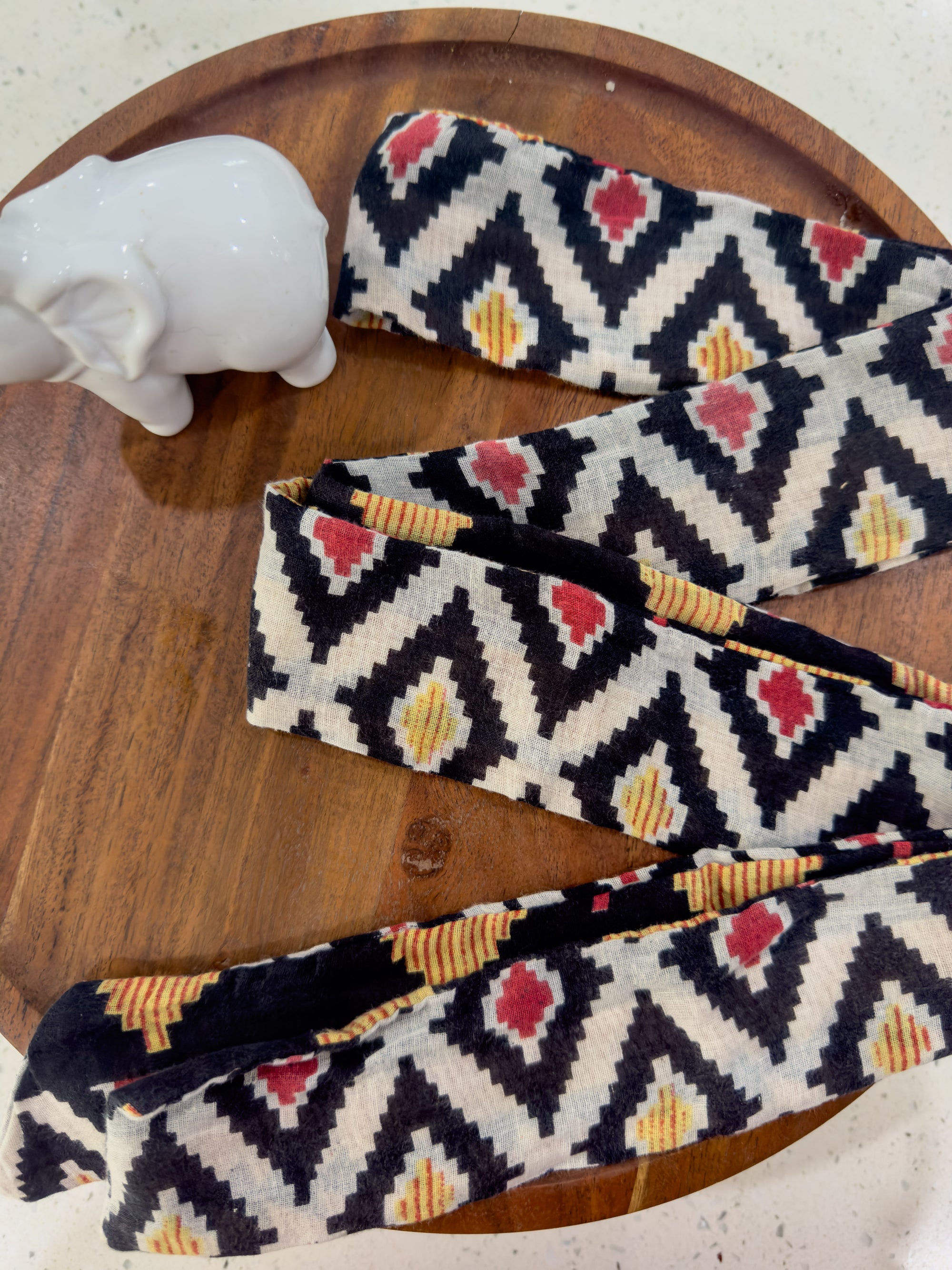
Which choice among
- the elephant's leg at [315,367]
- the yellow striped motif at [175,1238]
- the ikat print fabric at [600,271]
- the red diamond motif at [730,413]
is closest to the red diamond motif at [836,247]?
the ikat print fabric at [600,271]

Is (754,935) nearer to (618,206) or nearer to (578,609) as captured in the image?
(578,609)

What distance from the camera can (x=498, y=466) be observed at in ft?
1.85

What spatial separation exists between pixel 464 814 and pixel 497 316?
1.12 ft

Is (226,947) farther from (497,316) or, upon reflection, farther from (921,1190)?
(921,1190)

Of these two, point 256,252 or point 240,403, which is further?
point 240,403

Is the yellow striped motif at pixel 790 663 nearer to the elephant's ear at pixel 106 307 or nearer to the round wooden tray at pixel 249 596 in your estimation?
the round wooden tray at pixel 249 596

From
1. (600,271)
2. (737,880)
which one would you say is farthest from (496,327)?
(737,880)

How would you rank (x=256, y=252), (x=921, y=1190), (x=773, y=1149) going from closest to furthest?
(x=256, y=252) → (x=773, y=1149) → (x=921, y=1190)

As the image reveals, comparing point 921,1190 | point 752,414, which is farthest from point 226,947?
point 921,1190

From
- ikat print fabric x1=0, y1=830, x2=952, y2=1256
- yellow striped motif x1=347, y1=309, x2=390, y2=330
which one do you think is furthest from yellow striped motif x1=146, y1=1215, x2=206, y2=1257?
yellow striped motif x1=347, y1=309, x2=390, y2=330

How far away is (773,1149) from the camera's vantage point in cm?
54

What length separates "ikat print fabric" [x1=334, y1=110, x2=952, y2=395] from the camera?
1.87 ft

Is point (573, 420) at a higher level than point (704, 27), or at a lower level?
lower

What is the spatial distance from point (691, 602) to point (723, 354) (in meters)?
0.17
